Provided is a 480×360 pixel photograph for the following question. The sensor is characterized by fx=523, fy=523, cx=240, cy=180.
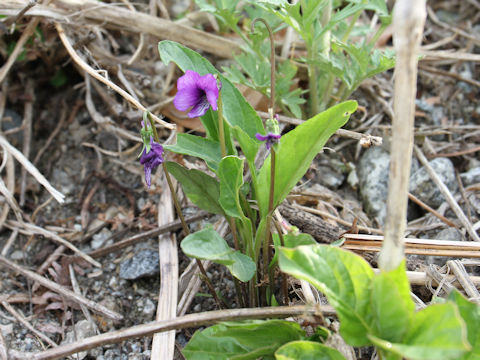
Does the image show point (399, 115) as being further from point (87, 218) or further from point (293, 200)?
point (87, 218)

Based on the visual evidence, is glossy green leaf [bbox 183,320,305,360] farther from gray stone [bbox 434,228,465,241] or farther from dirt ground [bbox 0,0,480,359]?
gray stone [bbox 434,228,465,241]

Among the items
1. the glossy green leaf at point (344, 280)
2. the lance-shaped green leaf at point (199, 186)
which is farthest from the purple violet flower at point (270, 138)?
the lance-shaped green leaf at point (199, 186)

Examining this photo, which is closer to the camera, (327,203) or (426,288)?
(426,288)

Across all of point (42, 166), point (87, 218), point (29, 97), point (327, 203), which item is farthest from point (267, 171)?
point (29, 97)

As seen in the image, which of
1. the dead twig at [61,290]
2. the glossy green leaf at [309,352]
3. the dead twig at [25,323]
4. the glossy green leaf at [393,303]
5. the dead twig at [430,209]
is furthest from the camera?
the dead twig at [430,209]

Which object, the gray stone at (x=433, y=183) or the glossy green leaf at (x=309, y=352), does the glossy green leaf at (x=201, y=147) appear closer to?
the glossy green leaf at (x=309, y=352)

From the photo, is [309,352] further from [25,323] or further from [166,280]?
[25,323]
